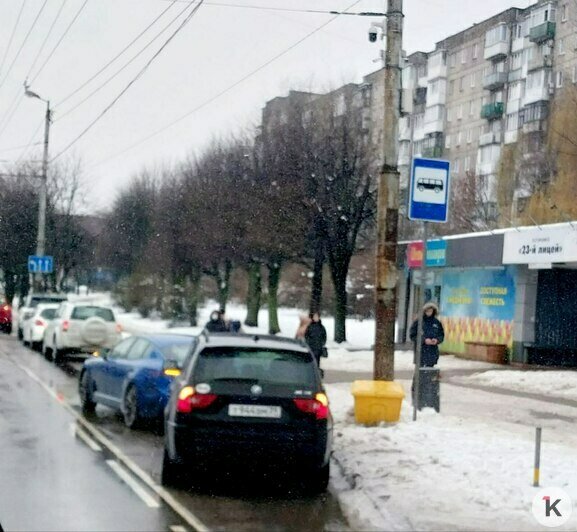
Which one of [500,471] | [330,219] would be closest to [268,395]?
[500,471]

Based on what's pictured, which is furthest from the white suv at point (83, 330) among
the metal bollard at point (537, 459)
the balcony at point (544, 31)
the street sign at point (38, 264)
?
the balcony at point (544, 31)

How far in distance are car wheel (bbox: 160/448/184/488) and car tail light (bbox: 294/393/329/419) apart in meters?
1.25

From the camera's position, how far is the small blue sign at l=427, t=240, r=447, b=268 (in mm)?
28703

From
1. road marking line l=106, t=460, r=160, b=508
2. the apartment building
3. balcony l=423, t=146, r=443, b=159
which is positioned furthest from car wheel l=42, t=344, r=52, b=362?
balcony l=423, t=146, r=443, b=159

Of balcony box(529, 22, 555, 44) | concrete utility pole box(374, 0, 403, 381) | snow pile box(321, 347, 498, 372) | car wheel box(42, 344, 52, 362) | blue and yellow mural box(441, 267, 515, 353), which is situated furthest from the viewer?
balcony box(529, 22, 555, 44)

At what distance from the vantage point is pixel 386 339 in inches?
500

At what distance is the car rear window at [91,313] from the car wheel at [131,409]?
37.7 ft

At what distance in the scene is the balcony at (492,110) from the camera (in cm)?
6372

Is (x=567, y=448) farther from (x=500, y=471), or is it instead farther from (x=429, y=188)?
(x=429, y=188)

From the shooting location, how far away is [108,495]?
848 cm

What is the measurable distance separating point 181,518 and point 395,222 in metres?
6.00

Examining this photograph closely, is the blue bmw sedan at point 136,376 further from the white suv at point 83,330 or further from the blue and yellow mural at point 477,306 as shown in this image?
the blue and yellow mural at point 477,306

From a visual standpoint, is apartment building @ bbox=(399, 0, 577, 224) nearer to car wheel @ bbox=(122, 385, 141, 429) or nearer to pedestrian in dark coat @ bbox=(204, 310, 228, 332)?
pedestrian in dark coat @ bbox=(204, 310, 228, 332)

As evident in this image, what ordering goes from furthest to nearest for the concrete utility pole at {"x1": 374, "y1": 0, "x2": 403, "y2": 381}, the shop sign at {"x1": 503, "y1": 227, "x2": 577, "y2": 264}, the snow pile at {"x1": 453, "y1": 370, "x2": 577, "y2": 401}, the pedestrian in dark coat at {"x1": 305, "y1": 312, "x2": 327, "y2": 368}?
the shop sign at {"x1": 503, "y1": 227, "x2": 577, "y2": 264}, the pedestrian in dark coat at {"x1": 305, "y1": 312, "x2": 327, "y2": 368}, the snow pile at {"x1": 453, "y1": 370, "x2": 577, "y2": 401}, the concrete utility pole at {"x1": 374, "y1": 0, "x2": 403, "y2": 381}
